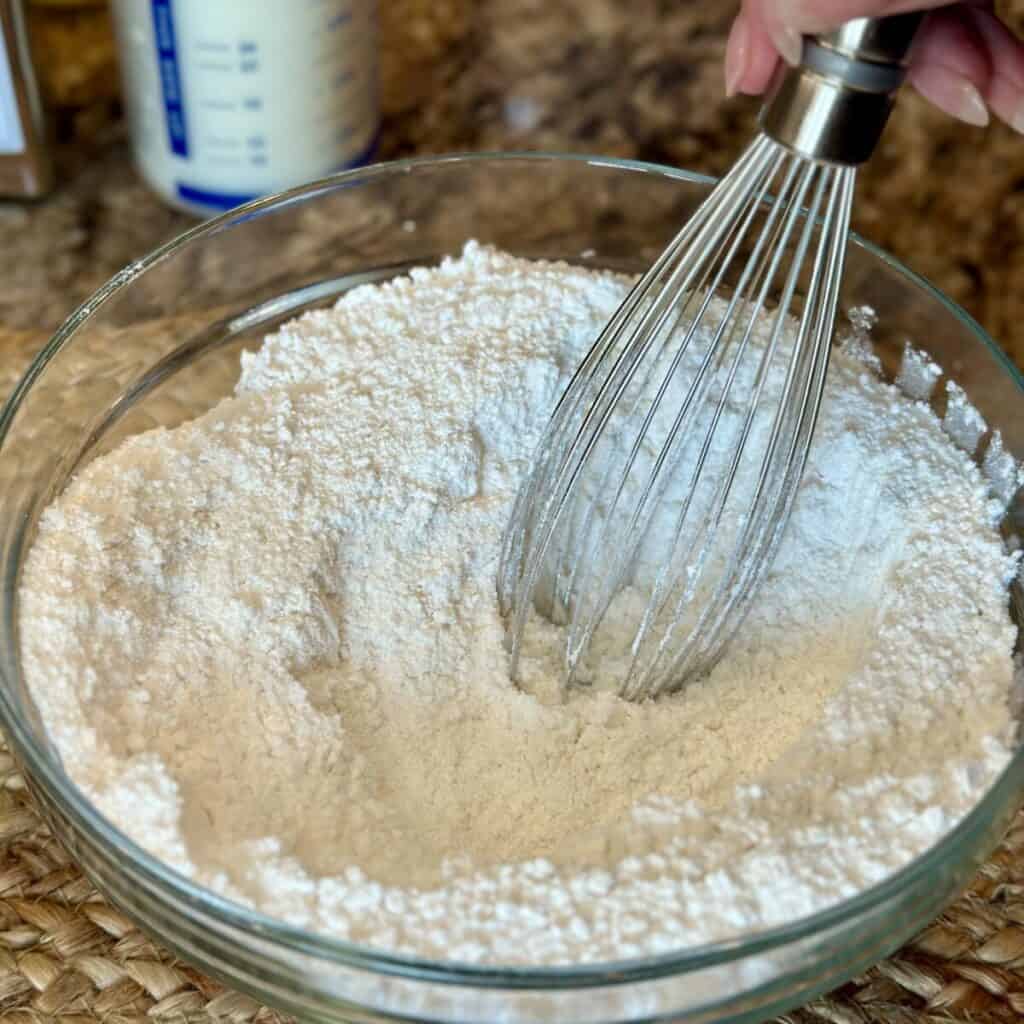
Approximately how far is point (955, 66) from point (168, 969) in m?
0.42

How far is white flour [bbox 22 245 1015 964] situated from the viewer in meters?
0.43

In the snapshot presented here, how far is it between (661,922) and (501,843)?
0.08m

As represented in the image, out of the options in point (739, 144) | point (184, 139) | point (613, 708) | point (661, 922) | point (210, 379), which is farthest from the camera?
point (739, 144)

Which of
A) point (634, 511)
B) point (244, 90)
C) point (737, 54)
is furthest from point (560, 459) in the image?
point (244, 90)

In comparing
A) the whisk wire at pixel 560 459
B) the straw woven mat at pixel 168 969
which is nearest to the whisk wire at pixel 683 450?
the whisk wire at pixel 560 459

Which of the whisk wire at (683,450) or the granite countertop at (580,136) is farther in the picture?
the granite countertop at (580,136)

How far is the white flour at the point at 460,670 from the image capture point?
43cm

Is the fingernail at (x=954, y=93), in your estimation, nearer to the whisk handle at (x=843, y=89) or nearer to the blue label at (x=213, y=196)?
the whisk handle at (x=843, y=89)

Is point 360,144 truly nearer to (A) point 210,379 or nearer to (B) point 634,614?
(A) point 210,379

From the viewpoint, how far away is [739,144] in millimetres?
885

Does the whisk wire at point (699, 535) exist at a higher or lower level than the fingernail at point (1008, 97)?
lower

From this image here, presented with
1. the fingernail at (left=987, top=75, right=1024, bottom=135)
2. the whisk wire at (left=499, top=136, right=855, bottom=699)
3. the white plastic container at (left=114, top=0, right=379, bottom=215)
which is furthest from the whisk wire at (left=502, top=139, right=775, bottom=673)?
the white plastic container at (left=114, top=0, right=379, bottom=215)

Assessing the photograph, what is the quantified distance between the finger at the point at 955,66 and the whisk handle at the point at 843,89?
3.1 inches

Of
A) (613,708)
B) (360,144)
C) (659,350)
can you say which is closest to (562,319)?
(659,350)
